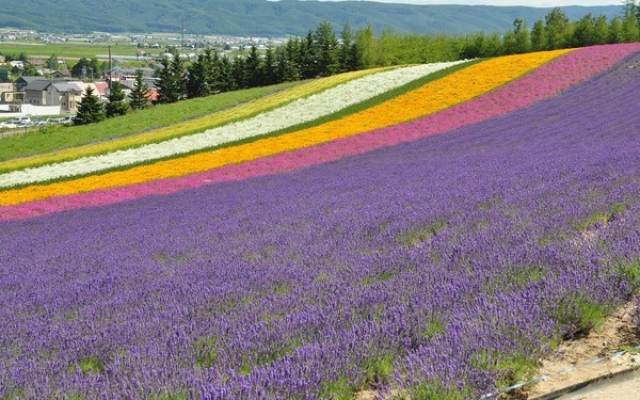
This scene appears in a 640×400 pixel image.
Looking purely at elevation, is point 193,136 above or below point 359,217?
below

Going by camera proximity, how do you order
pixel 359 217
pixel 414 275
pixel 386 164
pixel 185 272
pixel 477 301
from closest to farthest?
pixel 477 301, pixel 414 275, pixel 185 272, pixel 359 217, pixel 386 164

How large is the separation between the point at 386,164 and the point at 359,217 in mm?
12371

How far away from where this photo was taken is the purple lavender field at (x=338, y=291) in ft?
12.8

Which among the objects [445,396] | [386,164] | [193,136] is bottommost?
[193,136]

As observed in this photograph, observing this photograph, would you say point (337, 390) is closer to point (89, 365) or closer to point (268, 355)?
point (268, 355)

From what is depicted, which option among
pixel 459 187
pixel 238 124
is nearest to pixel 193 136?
pixel 238 124

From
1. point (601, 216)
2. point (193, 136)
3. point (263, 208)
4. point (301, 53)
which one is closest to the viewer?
point (601, 216)

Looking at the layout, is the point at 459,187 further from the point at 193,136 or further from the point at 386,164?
the point at 193,136

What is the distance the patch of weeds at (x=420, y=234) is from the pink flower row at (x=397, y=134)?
1739 centimetres

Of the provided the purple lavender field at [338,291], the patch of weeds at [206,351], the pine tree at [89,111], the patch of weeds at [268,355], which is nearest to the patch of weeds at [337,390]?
the purple lavender field at [338,291]

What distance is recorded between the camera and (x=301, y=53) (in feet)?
273

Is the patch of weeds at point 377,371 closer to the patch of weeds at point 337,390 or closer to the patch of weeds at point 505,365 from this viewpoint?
the patch of weeds at point 337,390

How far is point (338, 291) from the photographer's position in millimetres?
5824

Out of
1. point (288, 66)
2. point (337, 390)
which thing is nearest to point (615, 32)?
point (288, 66)
